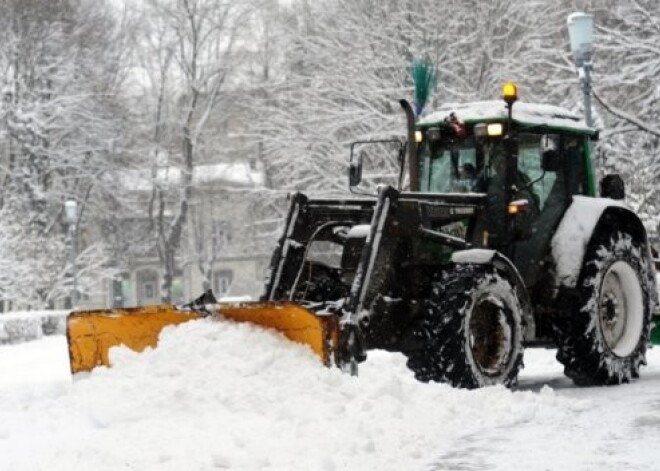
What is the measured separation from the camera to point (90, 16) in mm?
41281

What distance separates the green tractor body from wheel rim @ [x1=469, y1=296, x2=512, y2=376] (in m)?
0.01

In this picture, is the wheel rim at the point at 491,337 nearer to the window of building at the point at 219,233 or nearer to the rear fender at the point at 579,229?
the rear fender at the point at 579,229

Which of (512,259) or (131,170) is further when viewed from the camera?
(131,170)

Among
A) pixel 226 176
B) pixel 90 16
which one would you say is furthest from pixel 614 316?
pixel 226 176

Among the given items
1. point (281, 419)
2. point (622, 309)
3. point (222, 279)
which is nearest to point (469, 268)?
point (622, 309)

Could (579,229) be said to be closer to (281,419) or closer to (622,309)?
(622,309)

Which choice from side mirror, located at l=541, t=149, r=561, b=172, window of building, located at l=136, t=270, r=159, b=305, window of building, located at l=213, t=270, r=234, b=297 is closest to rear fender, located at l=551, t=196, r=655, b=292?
side mirror, located at l=541, t=149, r=561, b=172

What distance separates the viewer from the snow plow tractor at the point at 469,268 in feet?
30.3

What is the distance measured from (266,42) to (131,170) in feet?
22.7

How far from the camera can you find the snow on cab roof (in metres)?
10.6

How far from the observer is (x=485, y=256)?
9.54 metres

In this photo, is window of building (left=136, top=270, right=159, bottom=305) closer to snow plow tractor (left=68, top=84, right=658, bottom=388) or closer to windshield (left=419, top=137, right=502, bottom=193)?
snow plow tractor (left=68, top=84, right=658, bottom=388)

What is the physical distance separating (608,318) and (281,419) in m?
4.65

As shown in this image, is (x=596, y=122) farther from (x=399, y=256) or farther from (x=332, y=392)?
(x=332, y=392)
